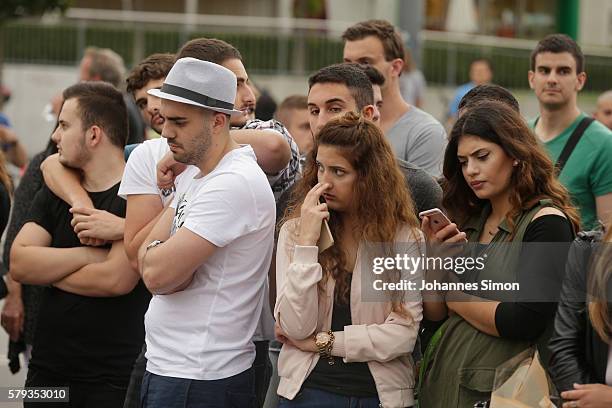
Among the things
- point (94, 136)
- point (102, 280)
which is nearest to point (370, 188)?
point (102, 280)

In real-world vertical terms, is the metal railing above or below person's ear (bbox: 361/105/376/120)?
below

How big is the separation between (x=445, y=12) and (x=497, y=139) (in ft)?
83.7

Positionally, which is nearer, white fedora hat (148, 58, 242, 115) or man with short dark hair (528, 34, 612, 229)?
white fedora hat (148, 58, 242, 115)

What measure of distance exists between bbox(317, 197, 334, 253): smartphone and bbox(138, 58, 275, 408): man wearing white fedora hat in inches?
9.7

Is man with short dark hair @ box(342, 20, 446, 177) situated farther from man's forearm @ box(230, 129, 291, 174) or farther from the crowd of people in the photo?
man's forearm @ box(230, 129, 291, 174)

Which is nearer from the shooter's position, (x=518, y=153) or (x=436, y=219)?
(x=436, y=219)

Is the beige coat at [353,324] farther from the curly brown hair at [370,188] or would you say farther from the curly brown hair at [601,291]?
the curly brown hair at [601,291]

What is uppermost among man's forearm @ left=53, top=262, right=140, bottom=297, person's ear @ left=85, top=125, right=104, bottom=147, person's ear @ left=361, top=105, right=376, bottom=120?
person's ear @ left=361, top=105, right=376, bottom=120

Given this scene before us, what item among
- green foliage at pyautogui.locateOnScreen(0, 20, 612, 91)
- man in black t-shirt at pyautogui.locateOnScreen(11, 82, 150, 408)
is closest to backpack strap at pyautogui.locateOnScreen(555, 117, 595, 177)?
man in black t-shirt at pyautogui.locateOnScreen(11, 82, 150, 408)

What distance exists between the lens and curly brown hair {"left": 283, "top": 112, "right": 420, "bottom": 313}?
4473mm

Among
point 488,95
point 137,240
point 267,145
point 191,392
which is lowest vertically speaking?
point 191,392

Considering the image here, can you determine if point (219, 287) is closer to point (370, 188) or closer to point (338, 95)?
point (370, 188)

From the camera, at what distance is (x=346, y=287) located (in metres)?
4.42

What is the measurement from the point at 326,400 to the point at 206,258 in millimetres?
709
